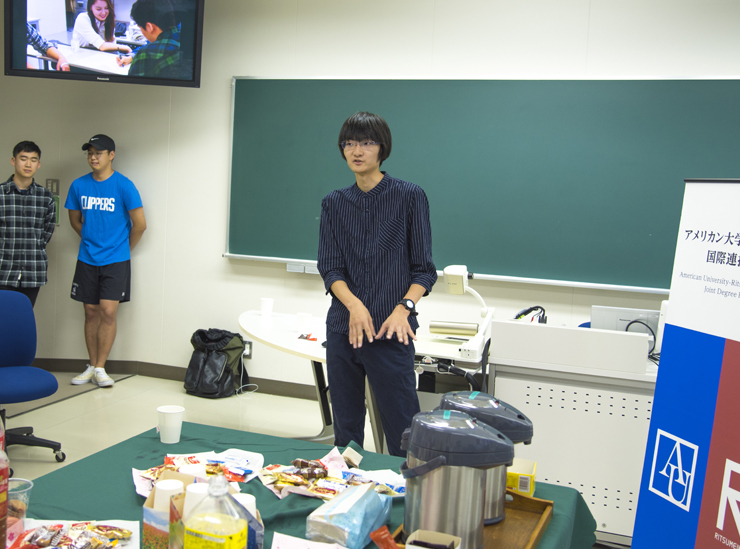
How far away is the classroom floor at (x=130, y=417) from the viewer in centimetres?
316

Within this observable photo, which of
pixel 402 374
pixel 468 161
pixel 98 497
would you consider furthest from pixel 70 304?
pixel 98 497

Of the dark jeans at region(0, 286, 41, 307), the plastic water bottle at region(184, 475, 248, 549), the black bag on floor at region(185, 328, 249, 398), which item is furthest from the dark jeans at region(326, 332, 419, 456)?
the dark jeans at region(0, 286, 41, 307)

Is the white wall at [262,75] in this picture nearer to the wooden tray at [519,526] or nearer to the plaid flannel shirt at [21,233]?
the plaid flannel shirt at [21,233]

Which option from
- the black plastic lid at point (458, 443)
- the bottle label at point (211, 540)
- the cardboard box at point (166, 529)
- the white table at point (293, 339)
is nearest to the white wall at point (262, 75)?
the white table at point (293, 339)

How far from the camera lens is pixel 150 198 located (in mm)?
4555

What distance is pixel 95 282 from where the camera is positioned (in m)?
4.35

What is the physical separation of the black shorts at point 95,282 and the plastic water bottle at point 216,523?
3.92 metres

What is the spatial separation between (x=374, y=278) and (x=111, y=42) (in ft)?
10.1

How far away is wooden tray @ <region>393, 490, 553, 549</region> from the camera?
1.05m

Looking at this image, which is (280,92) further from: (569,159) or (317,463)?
(317,463)

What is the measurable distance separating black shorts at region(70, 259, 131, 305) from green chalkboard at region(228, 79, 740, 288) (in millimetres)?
1168

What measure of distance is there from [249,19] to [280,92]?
621 millimetres

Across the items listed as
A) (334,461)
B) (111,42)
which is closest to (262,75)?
(111,42)

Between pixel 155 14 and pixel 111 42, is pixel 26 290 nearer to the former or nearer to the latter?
pixel 111 42
